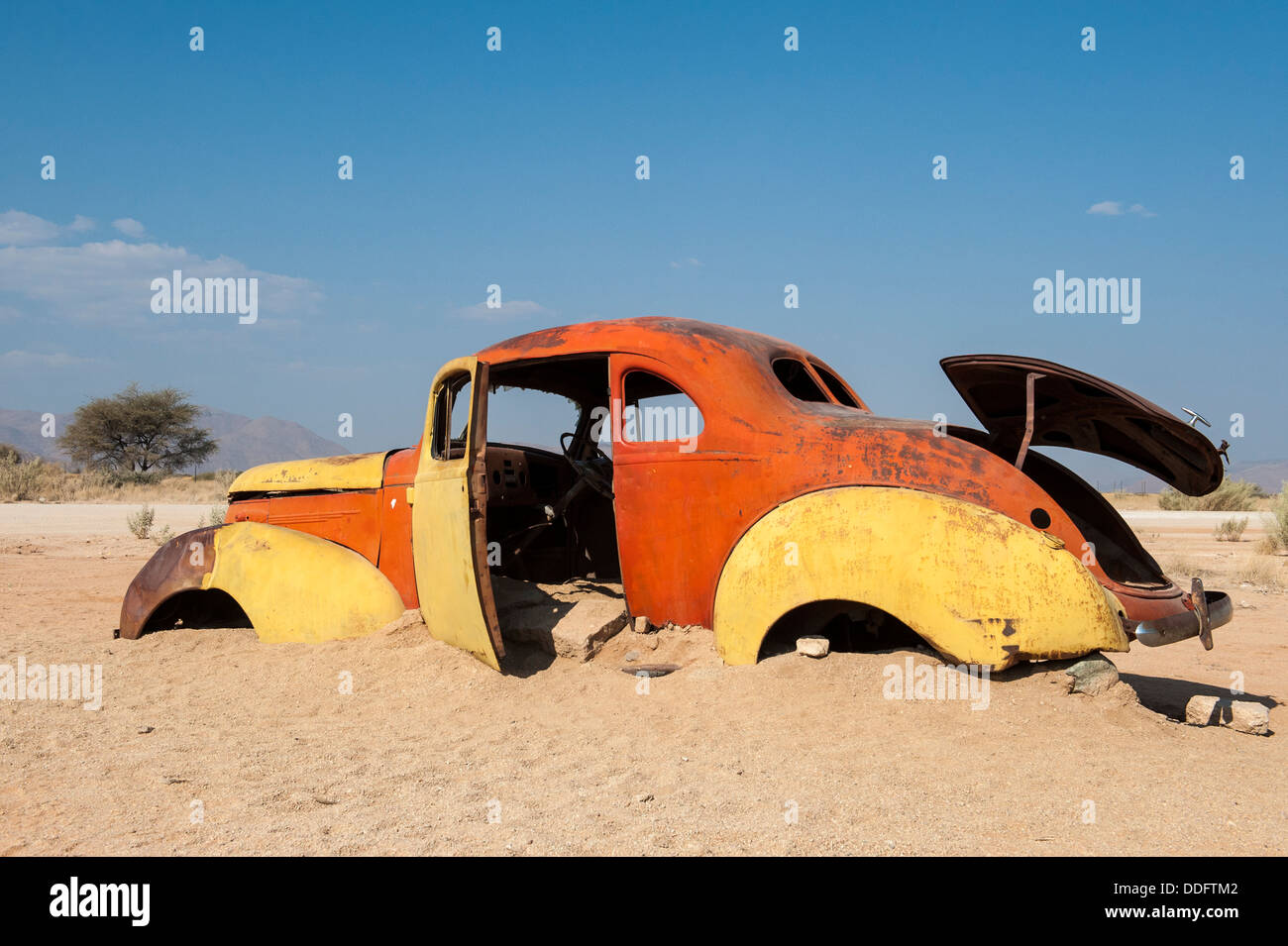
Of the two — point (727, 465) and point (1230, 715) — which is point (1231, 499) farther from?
point (727, 465)

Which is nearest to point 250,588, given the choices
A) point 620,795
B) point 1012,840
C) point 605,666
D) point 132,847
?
point 605,666

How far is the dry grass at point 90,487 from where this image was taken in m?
25.8

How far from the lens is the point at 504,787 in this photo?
3.63 meters

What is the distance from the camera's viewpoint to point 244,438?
6796 inches

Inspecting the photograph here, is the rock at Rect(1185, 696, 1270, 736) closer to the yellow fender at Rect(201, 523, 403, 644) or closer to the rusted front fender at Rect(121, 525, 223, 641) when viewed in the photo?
the yellow fender at Rect(201, 523, 403, 644)

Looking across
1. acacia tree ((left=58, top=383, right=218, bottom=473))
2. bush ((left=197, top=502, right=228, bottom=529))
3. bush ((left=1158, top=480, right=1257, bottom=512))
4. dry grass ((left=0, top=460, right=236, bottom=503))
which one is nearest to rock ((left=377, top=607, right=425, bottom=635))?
bush ((left=197, top=502, right=228, bottom=529))

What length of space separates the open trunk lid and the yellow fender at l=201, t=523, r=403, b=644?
150 inches

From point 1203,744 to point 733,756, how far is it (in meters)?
2.14

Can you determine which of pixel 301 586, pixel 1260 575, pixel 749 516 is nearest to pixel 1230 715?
pixel 749 516

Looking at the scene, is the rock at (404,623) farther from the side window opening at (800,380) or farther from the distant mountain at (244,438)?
the distant mountain at (244,438)

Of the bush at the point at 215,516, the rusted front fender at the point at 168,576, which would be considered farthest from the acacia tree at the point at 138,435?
the rusted front fender at the point at 168,576

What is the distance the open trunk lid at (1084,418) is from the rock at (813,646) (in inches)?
60.8

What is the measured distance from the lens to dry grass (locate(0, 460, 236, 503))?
84.7 ft

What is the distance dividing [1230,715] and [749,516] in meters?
2.61
